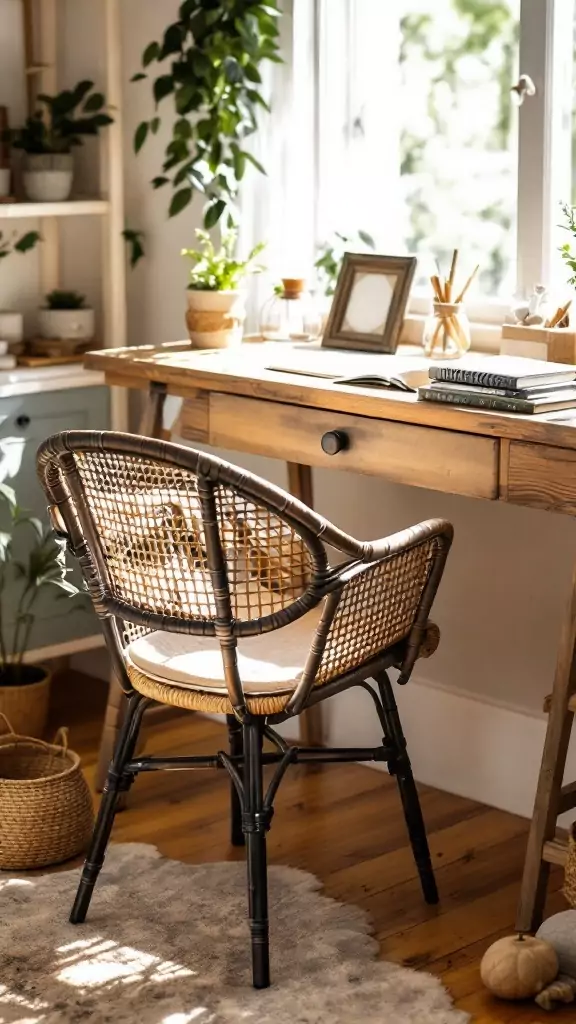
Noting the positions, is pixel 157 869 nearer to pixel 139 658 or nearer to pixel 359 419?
pixel 139 658

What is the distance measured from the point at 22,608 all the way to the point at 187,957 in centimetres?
126

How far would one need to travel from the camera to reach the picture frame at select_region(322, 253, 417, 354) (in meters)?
3.02

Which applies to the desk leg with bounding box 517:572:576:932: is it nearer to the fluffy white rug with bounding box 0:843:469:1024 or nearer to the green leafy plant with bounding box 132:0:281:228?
the fluffy white rug with bounding box 0:843:469:1024

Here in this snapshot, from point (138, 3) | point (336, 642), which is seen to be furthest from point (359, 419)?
point (138, 3)

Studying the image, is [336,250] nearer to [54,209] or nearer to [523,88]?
[523,88]

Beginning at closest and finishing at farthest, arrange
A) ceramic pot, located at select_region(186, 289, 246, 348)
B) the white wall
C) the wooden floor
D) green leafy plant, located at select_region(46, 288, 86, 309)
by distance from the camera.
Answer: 1. the wooden floor
2. the white wall
3. ceramic pot, located at select_region(186, 289, 246, 348)
4. green leafy plant, located at select_region(46, 288, 86, 309)

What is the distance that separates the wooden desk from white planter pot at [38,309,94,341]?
66 cm

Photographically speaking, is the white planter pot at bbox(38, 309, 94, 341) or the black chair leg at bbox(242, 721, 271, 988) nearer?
the black chair leg at bbox(242, 721, 271, 988)

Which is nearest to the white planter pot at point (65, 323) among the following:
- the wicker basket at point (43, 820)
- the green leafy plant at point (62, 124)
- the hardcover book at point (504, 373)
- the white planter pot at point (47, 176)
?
the white planter pot at point (47, 176)

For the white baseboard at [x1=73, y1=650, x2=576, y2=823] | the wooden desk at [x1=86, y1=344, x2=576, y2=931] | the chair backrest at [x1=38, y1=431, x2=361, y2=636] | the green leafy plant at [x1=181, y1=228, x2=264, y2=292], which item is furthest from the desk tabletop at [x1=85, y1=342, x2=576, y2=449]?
the white baseboard at [x1=73, y1=650, x2=576, y2=823]

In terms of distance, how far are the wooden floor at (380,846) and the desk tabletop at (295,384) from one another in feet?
2.78

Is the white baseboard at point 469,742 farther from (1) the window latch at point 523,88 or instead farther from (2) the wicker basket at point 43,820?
(1) the window latch at point 523,88

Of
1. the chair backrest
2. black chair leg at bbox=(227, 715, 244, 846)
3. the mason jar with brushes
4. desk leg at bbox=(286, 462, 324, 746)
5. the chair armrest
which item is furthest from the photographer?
desk leg at bbox=(286, 462, 324, 746)

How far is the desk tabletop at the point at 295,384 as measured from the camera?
7.77 feet
